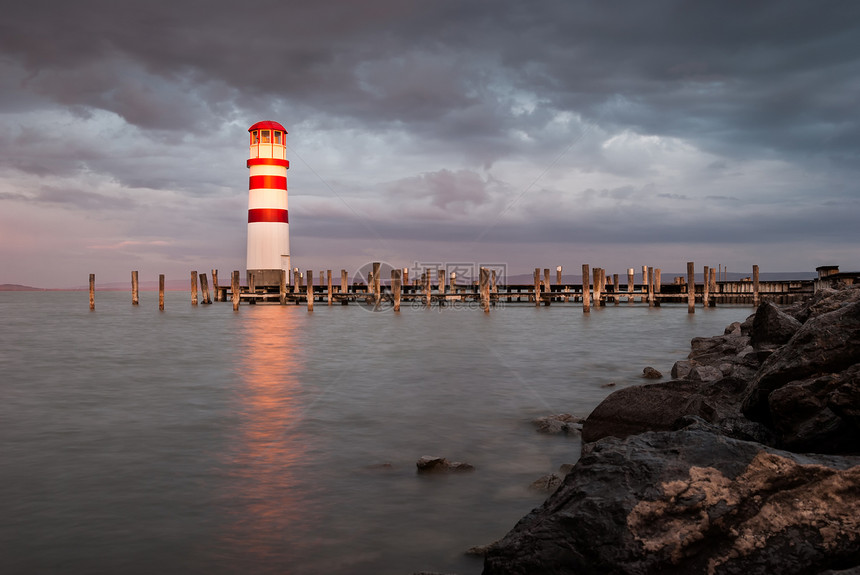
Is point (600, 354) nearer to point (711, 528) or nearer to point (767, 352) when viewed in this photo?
point (767, 352)

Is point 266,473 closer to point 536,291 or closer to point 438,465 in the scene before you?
point 438,465

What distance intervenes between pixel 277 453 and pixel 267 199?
28248 mm

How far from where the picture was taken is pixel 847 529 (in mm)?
2473

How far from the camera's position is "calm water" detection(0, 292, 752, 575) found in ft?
13.1

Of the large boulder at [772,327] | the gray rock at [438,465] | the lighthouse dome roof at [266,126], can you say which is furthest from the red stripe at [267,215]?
the gray rock at [438,465]

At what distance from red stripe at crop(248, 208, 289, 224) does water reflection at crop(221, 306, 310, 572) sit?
21.7 meters

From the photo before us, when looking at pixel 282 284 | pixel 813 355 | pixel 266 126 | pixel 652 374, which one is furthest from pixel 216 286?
pixel 813 355

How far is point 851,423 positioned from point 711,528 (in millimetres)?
1287

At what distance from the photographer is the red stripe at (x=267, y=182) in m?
32.9

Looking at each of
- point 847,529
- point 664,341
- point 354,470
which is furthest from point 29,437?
point 664,341

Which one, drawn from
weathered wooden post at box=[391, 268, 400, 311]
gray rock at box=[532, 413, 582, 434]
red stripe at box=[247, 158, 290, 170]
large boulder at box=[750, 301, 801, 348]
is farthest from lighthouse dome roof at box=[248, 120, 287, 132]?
large boulder at box=[750, 301, 801, 348]

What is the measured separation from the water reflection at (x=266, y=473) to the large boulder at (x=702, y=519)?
179 cm

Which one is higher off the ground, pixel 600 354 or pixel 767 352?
pixel 767 352

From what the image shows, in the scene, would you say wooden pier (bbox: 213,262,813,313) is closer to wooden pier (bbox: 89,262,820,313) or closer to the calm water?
wooden pier (bbox: 89,262,820,313)
